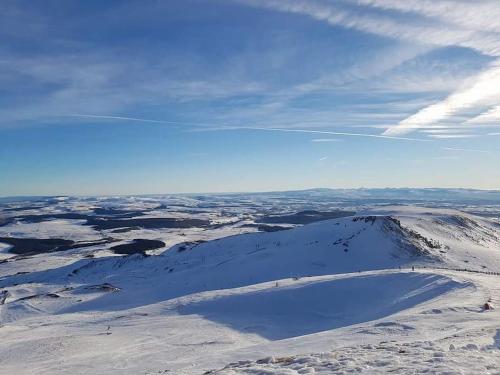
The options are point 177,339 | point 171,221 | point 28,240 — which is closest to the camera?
point 177,339

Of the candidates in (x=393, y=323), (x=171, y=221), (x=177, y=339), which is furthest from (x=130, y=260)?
(x=171, y=221)

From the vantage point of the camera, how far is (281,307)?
27.0 meters

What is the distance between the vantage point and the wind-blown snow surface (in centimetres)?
1330

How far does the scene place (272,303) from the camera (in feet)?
90.4

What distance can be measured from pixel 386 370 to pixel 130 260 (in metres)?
53.2

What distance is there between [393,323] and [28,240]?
4004 inches

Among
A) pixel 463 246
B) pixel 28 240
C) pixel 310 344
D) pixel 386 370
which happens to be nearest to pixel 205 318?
pixel 310 344

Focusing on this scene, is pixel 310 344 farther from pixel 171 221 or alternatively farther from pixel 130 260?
pixel 171 221

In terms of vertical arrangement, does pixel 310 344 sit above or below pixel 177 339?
above

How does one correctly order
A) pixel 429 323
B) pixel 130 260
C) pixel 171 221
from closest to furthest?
pixel 429 323 → pixel 130 260 → pixel 171 221

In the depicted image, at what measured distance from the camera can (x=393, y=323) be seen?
17.3 metres

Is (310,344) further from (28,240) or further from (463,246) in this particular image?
(28,240)

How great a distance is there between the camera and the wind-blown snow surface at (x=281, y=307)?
13297 mm

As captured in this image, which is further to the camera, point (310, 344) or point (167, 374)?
point (310, 344)
